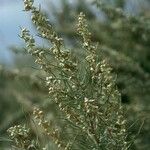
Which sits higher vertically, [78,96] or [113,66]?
[78,96]

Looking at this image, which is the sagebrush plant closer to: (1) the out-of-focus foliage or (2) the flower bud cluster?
(2) the flower bud cluster

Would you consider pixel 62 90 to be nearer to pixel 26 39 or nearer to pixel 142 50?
pixel 26 39

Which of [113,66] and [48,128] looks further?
[113,66]

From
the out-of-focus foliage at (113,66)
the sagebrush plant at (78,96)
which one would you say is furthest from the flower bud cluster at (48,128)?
the out-of-focus foliage at (113,66)

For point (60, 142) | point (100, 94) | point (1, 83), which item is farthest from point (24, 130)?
point (1, 83)

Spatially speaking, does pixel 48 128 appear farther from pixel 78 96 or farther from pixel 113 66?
pixel 113 66

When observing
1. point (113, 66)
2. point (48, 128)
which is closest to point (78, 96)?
point (48, 128)
